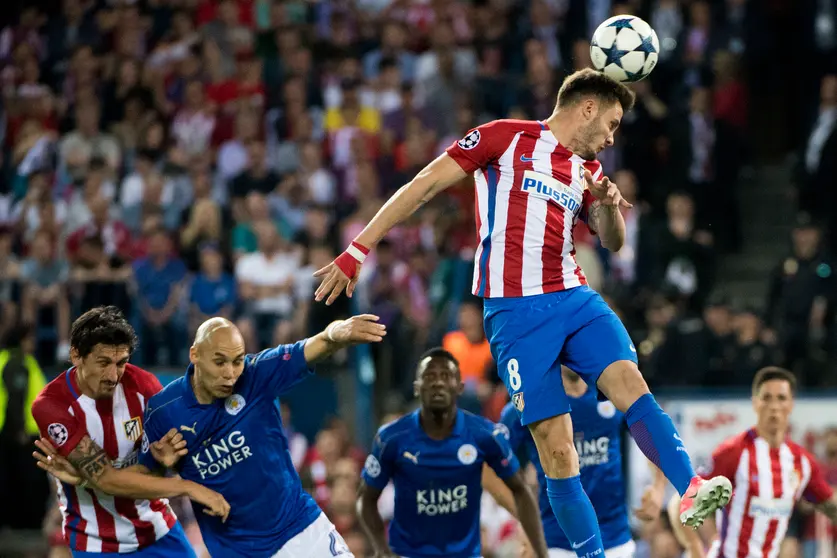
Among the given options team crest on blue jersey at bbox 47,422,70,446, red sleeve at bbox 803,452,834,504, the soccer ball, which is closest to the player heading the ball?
the soccer ball

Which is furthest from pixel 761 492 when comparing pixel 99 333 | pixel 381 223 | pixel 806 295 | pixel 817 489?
pixel 99 333

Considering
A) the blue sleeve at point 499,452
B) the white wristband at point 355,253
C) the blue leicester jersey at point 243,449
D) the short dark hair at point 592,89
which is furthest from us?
the blue sleeve at point 499,452

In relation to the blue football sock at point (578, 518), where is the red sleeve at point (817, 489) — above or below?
below

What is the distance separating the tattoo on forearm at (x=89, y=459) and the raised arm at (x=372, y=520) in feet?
6.10

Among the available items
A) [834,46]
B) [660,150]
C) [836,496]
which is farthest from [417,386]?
[834,46]

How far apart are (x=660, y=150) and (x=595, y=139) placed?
Result: 8297 millimetres

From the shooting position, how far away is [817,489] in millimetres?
9055

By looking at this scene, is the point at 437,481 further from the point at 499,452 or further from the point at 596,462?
the point at 596,462

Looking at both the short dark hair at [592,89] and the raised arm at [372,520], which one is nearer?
the short dark hair at [592,89]

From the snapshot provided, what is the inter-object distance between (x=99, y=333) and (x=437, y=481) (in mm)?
2499

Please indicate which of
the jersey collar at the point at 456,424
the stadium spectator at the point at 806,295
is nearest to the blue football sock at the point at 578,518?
the jersey collar at the point at 456,424

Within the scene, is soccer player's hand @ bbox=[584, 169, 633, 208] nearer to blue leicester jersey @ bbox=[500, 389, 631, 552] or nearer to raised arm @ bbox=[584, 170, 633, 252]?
raised arm @ bbox=[584, 170, 633, 252]

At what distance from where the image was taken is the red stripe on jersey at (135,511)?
25.0 ft

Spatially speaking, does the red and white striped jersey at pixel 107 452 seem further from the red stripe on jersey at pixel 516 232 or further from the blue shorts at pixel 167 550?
the red stripe on jersey at pixel 516 232
